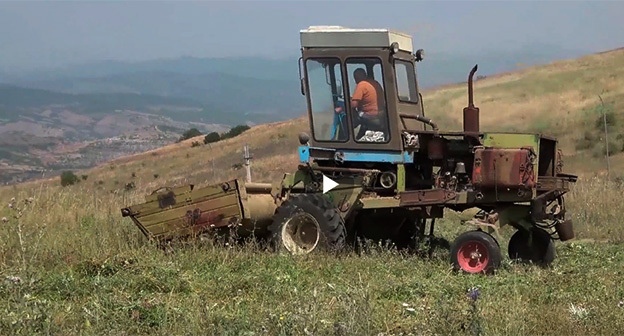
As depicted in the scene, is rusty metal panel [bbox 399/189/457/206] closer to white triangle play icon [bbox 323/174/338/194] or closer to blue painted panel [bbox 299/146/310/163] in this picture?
white triangle play icon [bbox 323/174/338/194]

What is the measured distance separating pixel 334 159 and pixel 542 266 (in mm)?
3087

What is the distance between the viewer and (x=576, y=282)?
841 centimetres

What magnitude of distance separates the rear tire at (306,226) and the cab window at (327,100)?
986 mm

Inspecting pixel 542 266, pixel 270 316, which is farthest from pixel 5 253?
pixel 542 266

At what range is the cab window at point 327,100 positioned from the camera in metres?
11.5

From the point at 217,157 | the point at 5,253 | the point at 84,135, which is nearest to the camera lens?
the point at 5,253

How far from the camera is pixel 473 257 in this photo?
33.0 ft

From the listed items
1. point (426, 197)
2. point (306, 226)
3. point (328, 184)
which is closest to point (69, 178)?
point (328, 184)

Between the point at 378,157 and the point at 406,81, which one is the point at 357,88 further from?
the point at 378,157

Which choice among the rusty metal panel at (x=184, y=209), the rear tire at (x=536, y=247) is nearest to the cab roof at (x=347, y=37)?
the rusty metal panel at (x=184, y=209)

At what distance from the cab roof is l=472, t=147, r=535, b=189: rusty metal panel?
6.52ft

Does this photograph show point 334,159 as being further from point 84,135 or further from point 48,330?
point 84,135

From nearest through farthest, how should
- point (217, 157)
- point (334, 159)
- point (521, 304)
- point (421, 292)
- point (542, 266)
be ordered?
point (521, 304), point (421, 292), point (542, 266), point (334, 159), point (217, 157)

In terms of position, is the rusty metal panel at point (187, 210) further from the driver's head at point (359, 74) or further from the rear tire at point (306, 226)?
the driver's head at point (359, 74)
